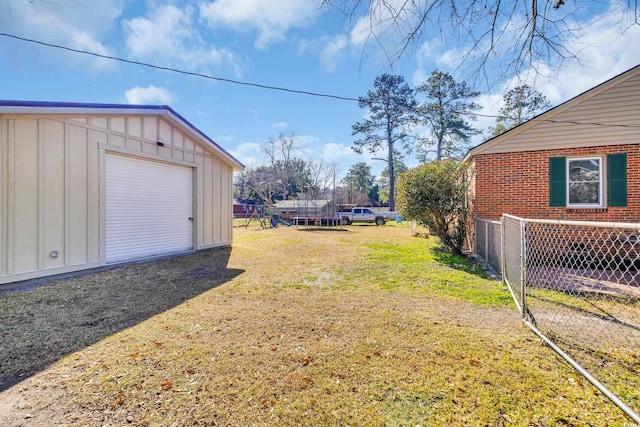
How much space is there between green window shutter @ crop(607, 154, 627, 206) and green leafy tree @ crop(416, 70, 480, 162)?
684 inches

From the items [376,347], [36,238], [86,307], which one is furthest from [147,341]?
[36,238]

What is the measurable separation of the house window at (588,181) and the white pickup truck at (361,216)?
16.0 metres

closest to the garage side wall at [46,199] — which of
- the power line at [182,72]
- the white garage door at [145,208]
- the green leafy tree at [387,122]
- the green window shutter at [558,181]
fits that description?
the white garage door at [145,208]

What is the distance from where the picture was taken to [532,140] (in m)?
7.45

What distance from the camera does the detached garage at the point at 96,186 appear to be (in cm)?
505

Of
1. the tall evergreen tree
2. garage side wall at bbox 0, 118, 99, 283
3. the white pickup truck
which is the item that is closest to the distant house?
garage side wall at bbox 0, 118, 99, 283

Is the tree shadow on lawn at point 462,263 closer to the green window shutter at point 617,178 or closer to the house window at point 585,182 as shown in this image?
the house window at point 585,182

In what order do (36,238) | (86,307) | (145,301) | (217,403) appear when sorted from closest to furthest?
1. (217,403)
2. (86,307)
3. (145,301)
4. (36,238)

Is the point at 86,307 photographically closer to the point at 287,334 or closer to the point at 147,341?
the point at 147,341

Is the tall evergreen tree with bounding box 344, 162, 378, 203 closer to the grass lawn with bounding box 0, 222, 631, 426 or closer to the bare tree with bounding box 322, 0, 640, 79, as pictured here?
the grass lawn with bounding box 0, 222, 631, 426

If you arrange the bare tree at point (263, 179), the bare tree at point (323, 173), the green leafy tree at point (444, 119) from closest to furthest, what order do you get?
1. the green leafy tree at point (444, 119)
2. the bare tree at point (263, 179)
3. the bare tree at point (323, 173)

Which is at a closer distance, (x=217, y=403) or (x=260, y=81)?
→ (x=217, y=403)

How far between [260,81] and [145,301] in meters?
5.98

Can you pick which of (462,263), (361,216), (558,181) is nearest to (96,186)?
(462,263)
